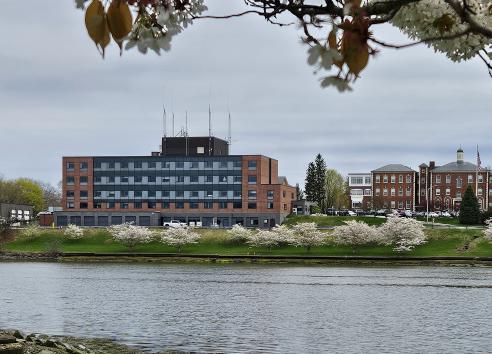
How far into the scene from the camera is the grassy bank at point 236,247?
10681 centimetres

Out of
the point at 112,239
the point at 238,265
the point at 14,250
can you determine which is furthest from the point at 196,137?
the point at 238,265

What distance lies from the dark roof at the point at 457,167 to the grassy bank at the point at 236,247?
271ft

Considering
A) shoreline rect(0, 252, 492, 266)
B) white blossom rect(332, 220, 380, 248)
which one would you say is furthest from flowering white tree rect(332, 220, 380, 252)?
shoreline rect(0, 252, 492, 266)

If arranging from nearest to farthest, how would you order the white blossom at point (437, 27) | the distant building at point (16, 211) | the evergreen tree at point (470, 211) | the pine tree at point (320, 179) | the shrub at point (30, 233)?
the white blossom at point (437, 27), the shrub at point (30, 233), the evergreen tree at point (470, 211), the distant building at point (16, 211), the pine tree at point (320, 179)

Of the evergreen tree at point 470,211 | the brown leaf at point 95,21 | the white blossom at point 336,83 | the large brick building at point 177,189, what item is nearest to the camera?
the brown leaf at point 95,21

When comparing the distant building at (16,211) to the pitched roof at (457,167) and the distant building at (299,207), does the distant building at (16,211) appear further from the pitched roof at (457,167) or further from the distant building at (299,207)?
the pitched roof at (457,167)

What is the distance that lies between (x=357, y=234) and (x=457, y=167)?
317 ft

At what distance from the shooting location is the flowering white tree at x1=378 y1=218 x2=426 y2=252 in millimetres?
106812

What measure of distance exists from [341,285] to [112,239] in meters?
69.0

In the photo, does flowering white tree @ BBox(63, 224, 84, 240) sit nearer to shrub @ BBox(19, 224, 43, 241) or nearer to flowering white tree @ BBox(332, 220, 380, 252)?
shrub @ BBox(19, 224, 43, 241)

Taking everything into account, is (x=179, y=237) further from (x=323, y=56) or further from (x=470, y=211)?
(x=323, y=56)

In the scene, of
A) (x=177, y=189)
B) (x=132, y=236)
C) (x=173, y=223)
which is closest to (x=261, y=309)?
(x=132, y=236)

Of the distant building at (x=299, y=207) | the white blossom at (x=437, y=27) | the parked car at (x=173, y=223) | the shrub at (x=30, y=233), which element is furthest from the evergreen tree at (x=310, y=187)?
the white blossom at (x=437, y=27)

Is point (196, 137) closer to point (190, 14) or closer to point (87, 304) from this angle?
point (87, 304)
